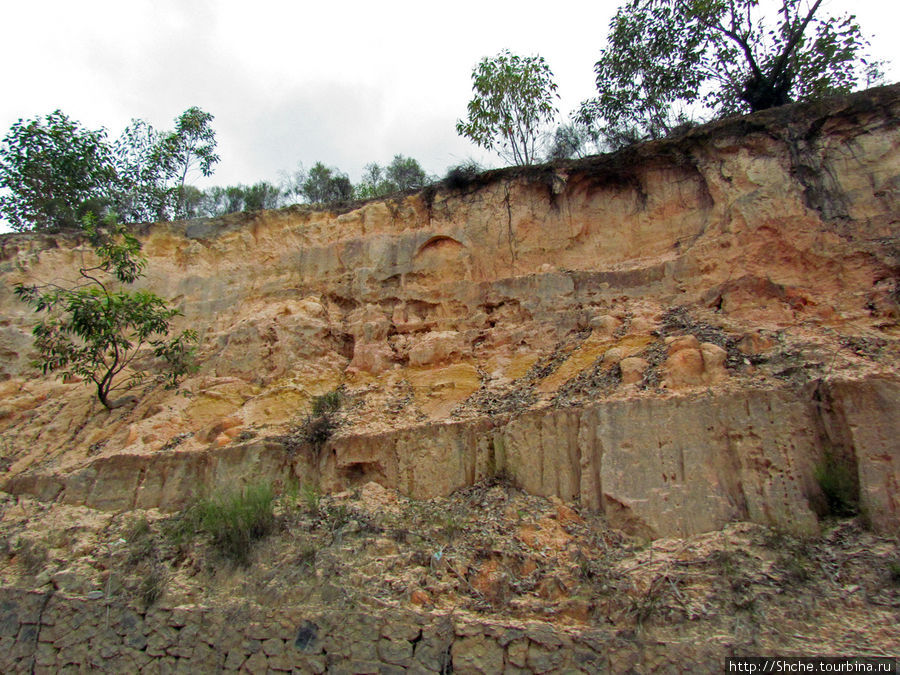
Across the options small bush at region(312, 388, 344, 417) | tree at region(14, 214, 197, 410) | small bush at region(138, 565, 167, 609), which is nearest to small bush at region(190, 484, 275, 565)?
small bush at region(138, 565, 167, 609)

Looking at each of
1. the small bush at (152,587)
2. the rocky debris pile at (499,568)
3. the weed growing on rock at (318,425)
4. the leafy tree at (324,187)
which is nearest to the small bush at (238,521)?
the rocky debris pile at (499,568)

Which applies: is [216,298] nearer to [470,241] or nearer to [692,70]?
[470,241]

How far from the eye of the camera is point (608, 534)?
6.60 m

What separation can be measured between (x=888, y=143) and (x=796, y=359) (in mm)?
4893

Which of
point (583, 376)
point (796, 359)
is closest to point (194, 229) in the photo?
point (583, 376)

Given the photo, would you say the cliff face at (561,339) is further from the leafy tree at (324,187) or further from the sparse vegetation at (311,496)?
the leafy tree at (324,187)

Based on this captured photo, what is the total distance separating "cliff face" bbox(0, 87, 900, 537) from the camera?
22.0 ft

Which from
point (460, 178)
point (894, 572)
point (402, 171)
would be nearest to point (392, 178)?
point (402, 171)

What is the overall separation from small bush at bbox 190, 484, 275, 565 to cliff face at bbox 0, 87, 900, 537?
2.85 ft

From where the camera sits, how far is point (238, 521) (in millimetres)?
7367

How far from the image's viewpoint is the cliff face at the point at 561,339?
6.71 metres

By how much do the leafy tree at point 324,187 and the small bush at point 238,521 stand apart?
1326 centimetres

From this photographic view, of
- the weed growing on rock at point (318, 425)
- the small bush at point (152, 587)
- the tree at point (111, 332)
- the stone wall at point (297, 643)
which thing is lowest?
the stone wall at point (297, 643)

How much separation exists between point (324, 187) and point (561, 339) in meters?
14.5
